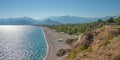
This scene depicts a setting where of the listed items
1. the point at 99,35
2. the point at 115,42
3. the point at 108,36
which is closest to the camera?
the point at 115,42

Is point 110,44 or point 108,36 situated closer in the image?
point 110,44

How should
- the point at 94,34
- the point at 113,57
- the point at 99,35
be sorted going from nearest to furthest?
the point at 113,57, the point at 99,35, the point at 94,34

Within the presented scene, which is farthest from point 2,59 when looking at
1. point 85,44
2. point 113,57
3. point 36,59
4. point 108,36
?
point 113,57

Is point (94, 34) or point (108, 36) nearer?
point (108, 36)

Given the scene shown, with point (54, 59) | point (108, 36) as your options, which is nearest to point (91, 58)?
point (108, 36)

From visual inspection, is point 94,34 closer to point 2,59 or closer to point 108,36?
point 108,36

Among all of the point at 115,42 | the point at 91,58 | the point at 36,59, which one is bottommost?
the point at 36,59

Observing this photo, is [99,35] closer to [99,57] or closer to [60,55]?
Answer: [99,57]

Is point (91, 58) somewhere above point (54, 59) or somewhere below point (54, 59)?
above

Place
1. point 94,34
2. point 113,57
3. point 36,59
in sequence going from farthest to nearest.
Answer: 1. point 36,59
2. point 94,34
3. point 113,57
